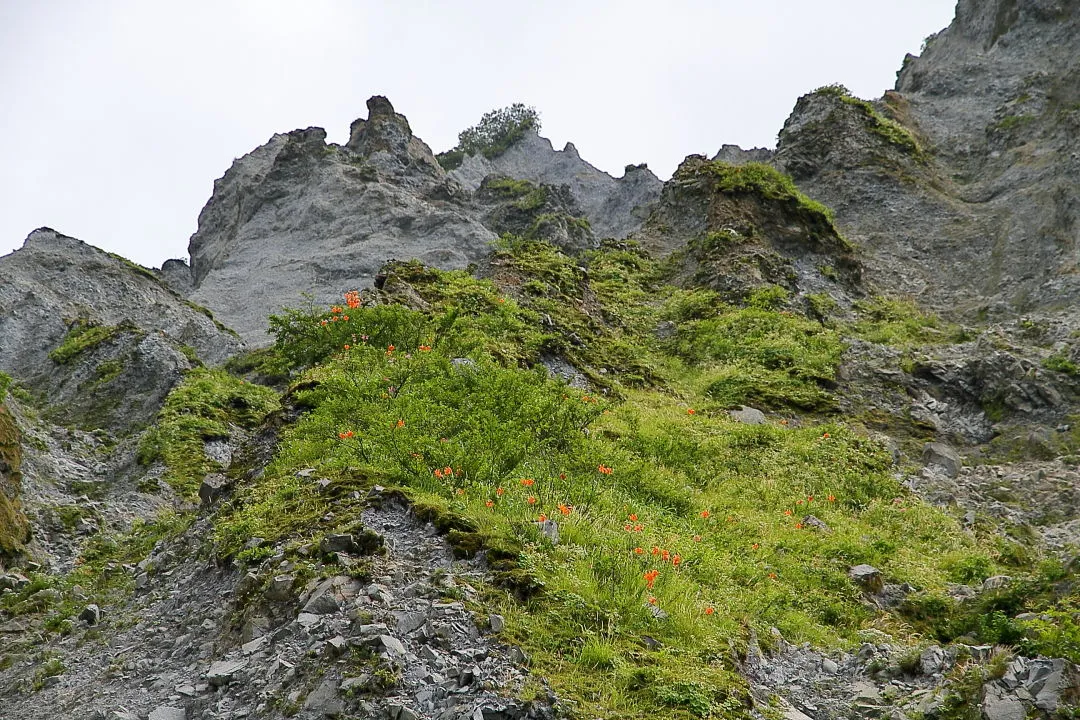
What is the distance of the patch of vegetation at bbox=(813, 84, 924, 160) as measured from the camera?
121 feet

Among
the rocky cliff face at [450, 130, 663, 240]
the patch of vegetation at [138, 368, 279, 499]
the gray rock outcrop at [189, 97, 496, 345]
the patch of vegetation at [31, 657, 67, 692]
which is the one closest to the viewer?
the patch of vegetation at [31, 657, 67, 692]

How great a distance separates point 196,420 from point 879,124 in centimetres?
3569

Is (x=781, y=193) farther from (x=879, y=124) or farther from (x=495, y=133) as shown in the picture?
(x=495, y=133)

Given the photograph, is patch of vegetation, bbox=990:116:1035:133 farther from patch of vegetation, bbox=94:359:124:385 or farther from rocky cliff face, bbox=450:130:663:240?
patch of vegetation, bbox=94:359:124:385

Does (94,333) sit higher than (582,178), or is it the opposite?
(582,178)

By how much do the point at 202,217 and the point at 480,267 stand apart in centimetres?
4464

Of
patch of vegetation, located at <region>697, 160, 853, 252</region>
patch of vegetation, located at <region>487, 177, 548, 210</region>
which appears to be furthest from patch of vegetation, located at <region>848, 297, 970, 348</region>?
patch of vegetation, located at <region>487, 177, 548, 210</region>

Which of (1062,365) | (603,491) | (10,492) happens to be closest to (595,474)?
(603,491)

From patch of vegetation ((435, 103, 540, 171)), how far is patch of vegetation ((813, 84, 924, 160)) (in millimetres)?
49414

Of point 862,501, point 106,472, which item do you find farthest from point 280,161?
point 862,501

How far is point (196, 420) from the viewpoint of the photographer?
18.9 metres

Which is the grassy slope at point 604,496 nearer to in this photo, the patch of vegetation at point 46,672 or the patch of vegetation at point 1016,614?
the patch of vegetation at point 1016,614

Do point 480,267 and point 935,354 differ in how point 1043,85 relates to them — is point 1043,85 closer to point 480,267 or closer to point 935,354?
point 935,354

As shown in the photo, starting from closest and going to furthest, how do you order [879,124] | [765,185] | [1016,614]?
[1016,614], [765,185], [879,124]
